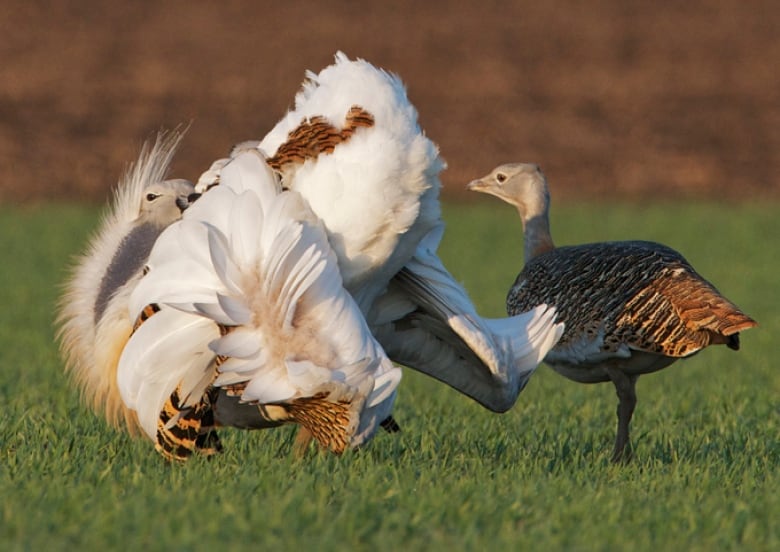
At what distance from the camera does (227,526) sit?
137 inches

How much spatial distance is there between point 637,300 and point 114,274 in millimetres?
1933

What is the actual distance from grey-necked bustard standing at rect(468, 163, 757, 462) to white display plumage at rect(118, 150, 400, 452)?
1.39 m

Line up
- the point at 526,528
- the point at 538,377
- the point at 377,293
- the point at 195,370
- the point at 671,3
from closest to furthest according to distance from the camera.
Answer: the point at 526,528 < the point at 195,370 < the point at 377,293 < the point at 538,377 < the point at 671,3

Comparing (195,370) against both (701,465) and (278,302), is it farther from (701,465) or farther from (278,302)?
(701,465)

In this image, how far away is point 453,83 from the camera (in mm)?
22672

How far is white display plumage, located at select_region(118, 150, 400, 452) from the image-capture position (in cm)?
396

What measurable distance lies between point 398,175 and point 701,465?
1.49m

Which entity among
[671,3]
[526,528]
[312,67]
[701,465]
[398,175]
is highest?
[671,3]

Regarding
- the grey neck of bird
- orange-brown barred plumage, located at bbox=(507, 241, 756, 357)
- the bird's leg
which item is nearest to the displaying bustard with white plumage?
orange-brown barred plumage, located at bbox=(507, 241, 756, 357)

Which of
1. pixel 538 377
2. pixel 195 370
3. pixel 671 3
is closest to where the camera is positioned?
pixel 195 370

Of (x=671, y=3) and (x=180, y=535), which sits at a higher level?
(x=671, y=3)

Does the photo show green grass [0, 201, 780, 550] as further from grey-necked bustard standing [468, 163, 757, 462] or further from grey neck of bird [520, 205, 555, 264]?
grey neck of bird [520, 205, 555, 264]

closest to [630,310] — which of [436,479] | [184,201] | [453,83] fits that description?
[436,479]

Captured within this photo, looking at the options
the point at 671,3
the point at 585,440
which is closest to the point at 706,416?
the point at 585,440
